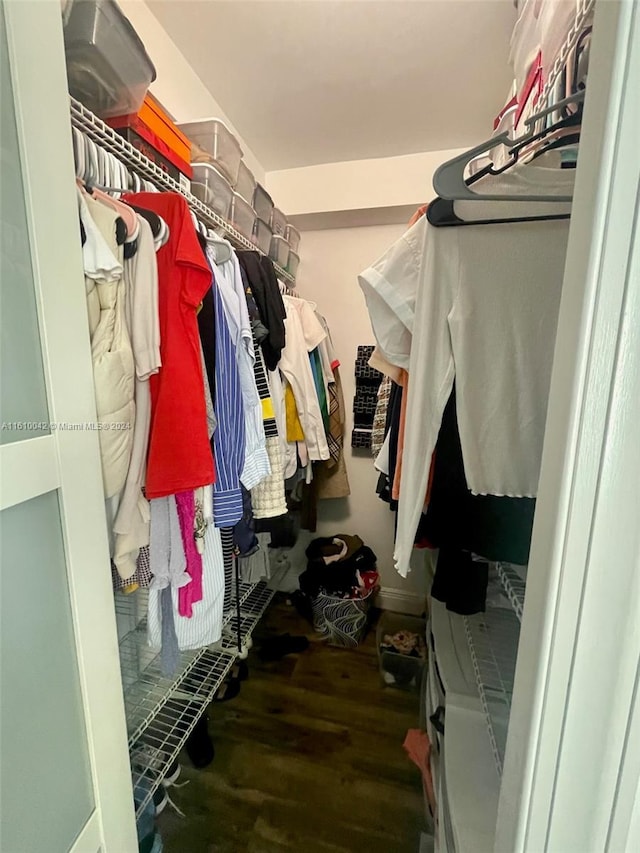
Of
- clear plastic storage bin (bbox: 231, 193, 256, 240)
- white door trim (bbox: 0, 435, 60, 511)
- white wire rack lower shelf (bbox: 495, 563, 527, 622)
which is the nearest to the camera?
white door trim (bbox: 0, 435, 60, 511)

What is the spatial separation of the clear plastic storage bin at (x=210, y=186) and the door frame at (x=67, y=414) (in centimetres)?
70

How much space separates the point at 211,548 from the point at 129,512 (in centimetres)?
24

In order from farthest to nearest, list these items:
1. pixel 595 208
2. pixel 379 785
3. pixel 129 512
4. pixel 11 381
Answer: pixel 379 785 < pixel 129 512 < pixel 11 381 < pixel 595 208

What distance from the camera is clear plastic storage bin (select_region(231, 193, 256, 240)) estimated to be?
55.2 inches

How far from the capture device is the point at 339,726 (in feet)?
5.18

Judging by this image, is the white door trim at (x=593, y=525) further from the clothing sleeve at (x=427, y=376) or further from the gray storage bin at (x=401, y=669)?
the gray storage bin at (x=401, y=669)

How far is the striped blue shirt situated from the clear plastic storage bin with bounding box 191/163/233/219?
→ 50 cm

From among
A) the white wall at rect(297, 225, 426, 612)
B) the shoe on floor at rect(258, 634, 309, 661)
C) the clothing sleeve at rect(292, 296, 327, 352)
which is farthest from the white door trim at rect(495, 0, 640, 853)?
the white wall at rect(297, 225, 426, 612)

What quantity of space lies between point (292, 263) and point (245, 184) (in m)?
0.66

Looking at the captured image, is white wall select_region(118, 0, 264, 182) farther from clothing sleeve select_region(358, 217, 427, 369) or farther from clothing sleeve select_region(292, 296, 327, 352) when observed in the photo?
clothing sleeve select_region(358, 217, 427, 369)

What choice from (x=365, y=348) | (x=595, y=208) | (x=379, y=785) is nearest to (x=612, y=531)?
(x=595, y=208)

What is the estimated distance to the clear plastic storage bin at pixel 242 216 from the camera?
1401mm

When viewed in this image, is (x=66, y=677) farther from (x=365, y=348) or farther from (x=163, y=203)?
(x=365, y=348)

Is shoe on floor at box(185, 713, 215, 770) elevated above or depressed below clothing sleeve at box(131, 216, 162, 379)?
below
